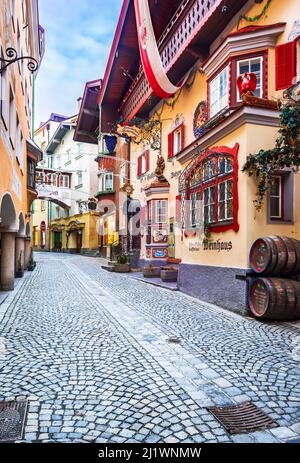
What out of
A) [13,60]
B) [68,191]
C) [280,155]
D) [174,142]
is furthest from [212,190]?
[68,191]

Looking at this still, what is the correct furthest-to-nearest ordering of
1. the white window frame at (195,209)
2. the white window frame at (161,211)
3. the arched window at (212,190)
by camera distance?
1. the white window frame at (161,211)
2. the white window frame at (195,209)
3. the arched window at (212,190)

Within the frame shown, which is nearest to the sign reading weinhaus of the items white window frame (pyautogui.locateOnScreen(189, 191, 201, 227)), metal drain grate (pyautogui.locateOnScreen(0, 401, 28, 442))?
white window frame (pyautogui.locateOnScreen(189, 191, 201, 227))

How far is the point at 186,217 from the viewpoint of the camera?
1019cm

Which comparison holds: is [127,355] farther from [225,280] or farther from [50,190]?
[50,190]

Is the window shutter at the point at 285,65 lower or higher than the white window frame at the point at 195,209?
higher

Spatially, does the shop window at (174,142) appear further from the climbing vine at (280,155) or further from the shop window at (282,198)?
the climbing vine at (280,155)

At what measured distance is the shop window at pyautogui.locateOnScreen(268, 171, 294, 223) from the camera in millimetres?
7527

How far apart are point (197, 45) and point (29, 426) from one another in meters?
11.9

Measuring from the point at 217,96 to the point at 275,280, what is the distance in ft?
19.7

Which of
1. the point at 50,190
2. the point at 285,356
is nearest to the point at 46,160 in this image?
the point at 50,190

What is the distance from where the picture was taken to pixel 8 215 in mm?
9695

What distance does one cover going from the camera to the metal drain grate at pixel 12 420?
2.64 m

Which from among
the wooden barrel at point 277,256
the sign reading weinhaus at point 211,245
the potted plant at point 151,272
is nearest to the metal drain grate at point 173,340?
the wooden barrel at point 277,256

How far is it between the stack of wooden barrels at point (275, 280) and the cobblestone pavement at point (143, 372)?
1.03 ft
